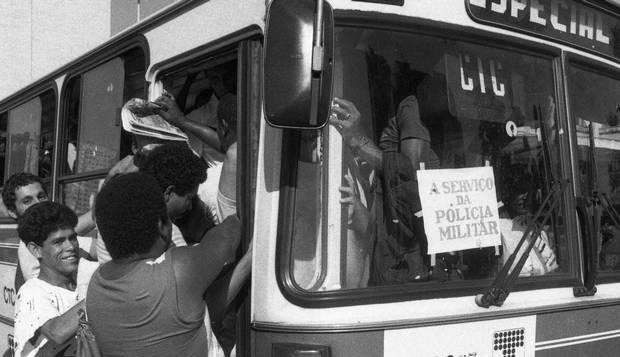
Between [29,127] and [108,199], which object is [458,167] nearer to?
[108,199]

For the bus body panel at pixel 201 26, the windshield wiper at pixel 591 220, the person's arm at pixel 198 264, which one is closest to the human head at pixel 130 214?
the person's arm at pixel 198 264

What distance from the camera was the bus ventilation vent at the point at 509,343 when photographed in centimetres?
268

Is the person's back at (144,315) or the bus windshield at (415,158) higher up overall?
the bus windshield at (415,158)

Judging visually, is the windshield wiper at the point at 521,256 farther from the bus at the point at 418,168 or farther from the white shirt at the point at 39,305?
the white shirt at the point at 39,305

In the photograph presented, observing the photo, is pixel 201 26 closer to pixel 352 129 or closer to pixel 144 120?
pixel 144 120

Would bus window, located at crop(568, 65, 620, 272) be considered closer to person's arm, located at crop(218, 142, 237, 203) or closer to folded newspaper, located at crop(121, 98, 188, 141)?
person's arm, located at crop(218, 142, 237, 203)

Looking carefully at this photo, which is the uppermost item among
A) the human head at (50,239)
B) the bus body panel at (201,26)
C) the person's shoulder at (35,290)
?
the bus body panel at (201,26)

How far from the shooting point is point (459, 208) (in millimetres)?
2768

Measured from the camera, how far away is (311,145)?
8.33 ft

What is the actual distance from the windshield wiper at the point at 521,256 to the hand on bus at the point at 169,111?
5.28 ft

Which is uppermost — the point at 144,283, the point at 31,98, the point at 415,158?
the point at 31,98

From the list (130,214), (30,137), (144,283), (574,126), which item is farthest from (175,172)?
(30,137)

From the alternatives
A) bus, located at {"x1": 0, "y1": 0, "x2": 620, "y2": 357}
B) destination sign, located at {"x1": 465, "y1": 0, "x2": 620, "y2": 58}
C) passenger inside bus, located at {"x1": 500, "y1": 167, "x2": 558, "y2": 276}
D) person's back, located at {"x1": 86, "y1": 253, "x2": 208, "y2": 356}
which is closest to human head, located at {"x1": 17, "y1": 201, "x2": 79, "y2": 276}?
bus, located at {"x1": 0, "y1": 0, "x2": 620, "y2": 357}

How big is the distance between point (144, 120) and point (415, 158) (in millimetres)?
1375
